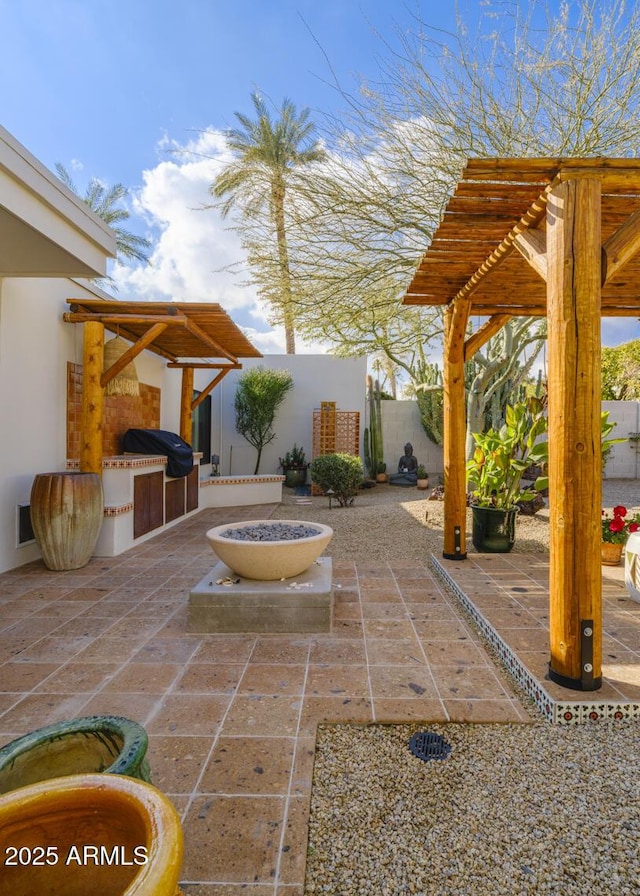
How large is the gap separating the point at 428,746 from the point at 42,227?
12.2 feet

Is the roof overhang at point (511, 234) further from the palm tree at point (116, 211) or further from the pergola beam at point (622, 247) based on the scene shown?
the palm tree at point (116, 211)

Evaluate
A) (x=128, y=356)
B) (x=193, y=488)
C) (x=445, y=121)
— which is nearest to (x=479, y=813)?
(x=128, y=356)

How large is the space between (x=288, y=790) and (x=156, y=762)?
21.3 inches

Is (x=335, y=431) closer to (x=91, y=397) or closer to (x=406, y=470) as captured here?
(x=406, y=470)

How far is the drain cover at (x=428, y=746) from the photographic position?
1.93 m

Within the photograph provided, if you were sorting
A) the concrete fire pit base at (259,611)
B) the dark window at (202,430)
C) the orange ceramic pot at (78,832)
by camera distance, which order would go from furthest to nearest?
the dark window at (202,430) → the concrete fire pit base at (259,611) → the orange ceramic pot at (78,832)

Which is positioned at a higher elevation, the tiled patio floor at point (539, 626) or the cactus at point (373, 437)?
the cactus at point (373, 437)

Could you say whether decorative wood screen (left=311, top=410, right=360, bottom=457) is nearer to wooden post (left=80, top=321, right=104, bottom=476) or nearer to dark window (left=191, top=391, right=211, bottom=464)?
dark window (left=191, top=391, right=211, bottom=464)

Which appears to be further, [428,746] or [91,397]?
[91,397]

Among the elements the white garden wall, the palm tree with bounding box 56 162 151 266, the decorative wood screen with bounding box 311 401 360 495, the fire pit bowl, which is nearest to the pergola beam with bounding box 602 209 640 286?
the fire pit bowl

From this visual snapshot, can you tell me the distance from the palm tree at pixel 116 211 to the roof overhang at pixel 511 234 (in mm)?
12309

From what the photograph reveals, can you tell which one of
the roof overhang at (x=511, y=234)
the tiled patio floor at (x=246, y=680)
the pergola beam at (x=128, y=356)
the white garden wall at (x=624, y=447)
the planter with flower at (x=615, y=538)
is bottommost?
the tiled patio floor at (x=246, y=680)

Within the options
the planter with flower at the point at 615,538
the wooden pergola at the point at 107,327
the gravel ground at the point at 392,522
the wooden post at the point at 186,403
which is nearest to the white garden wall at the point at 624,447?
the gravel ground at the point at 392,522

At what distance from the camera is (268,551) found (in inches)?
126
